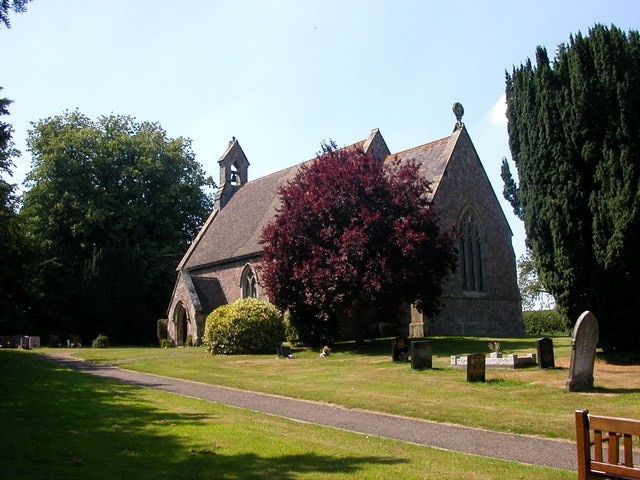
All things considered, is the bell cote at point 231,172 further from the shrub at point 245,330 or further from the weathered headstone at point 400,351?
the weathered headstone at point 400,351

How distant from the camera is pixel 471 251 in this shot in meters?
32.3

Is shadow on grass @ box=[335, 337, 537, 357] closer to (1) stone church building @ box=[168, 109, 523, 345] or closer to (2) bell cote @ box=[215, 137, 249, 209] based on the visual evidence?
(1) stone church building @ box=[168, 109, 523, 345]

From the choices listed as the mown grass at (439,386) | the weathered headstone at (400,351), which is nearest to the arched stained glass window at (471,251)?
the mown grass at (439,386)

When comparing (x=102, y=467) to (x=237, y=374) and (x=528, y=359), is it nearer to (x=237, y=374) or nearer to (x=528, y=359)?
(x=237, y=374)

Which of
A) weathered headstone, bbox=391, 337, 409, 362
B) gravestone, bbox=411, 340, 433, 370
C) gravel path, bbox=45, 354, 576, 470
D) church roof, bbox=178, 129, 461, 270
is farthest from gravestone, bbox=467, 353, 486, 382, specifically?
church roof, bbox=178, 129, 461, 270

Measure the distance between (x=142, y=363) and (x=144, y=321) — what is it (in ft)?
72.4

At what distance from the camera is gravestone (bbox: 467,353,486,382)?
15.6m

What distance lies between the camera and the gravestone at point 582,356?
13.8 metres

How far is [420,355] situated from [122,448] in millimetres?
11833

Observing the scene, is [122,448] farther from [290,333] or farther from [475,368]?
[290,333]

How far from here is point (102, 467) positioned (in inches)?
274

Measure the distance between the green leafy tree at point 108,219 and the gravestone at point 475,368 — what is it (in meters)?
33.8

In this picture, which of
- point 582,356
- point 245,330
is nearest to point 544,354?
point 582,356

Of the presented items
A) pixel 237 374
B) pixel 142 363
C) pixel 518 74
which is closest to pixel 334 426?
pixel 237 374
